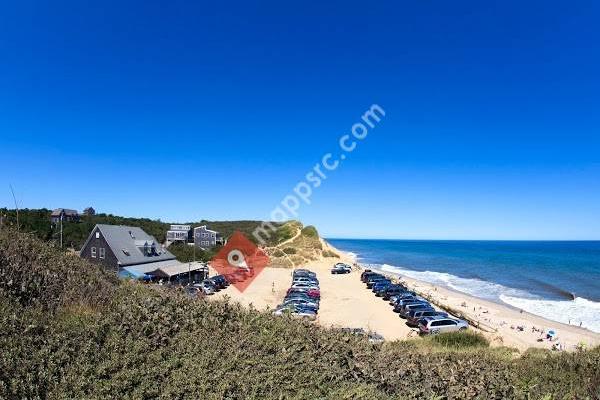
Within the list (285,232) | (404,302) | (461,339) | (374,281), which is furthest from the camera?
(285,232)

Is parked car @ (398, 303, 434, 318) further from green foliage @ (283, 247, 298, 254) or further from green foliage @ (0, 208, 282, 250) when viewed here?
green foliage @ (283, 247, 298, 254)

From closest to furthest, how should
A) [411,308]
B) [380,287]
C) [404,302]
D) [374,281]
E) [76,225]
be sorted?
[411,308] < [404,302] < [380,287] < [374,281] < [76,225]

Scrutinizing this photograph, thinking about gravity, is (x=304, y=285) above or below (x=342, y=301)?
above

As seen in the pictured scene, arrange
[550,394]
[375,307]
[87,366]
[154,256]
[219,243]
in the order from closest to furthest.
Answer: [87,366] < [550,394] < [375,307] < [154,256] < [219,243]

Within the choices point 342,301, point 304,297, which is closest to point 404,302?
point 342,301

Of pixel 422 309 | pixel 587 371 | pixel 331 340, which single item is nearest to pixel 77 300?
pixel 331 340

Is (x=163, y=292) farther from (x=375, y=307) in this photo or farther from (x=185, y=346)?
(x=375, y=307)

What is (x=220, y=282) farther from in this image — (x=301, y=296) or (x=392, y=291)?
(x=392, y=291)
